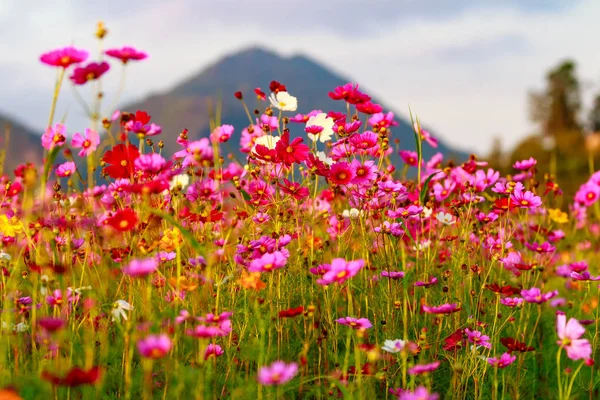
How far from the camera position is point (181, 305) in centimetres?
197

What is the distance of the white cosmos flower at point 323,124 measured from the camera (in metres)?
2.31

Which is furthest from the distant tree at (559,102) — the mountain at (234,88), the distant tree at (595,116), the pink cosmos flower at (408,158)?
the mountain at (234,88)

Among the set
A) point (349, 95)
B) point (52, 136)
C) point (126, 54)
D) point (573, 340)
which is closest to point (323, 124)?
point (349, 95)

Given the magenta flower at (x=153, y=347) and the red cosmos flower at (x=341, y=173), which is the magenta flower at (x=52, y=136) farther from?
the magenta flower at (x=153, y=347)

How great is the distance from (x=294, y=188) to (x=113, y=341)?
82 centimetres

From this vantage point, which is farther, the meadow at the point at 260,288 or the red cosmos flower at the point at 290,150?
the red cosmos flower at the point at 290,150

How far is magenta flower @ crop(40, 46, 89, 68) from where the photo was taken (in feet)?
5.15

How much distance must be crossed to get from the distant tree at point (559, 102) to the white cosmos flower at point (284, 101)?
122 feet

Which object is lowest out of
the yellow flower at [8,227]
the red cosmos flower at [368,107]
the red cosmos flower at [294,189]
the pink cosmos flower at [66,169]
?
the yellow flower at [8,227]

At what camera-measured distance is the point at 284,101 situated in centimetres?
238

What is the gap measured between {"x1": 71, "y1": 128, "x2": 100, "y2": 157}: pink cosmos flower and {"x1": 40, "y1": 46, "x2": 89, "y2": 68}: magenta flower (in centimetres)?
52

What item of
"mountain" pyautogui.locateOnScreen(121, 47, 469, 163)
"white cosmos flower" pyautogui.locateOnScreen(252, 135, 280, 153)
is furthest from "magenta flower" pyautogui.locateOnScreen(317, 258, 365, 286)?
"mountain" pyautogui.locateOnScreen(121, 47, 469, 163)

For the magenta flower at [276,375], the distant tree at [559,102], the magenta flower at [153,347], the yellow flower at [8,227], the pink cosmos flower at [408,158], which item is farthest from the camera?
the distant tree at [559,102]

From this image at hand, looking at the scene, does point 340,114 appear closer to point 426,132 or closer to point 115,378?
point 426,132
